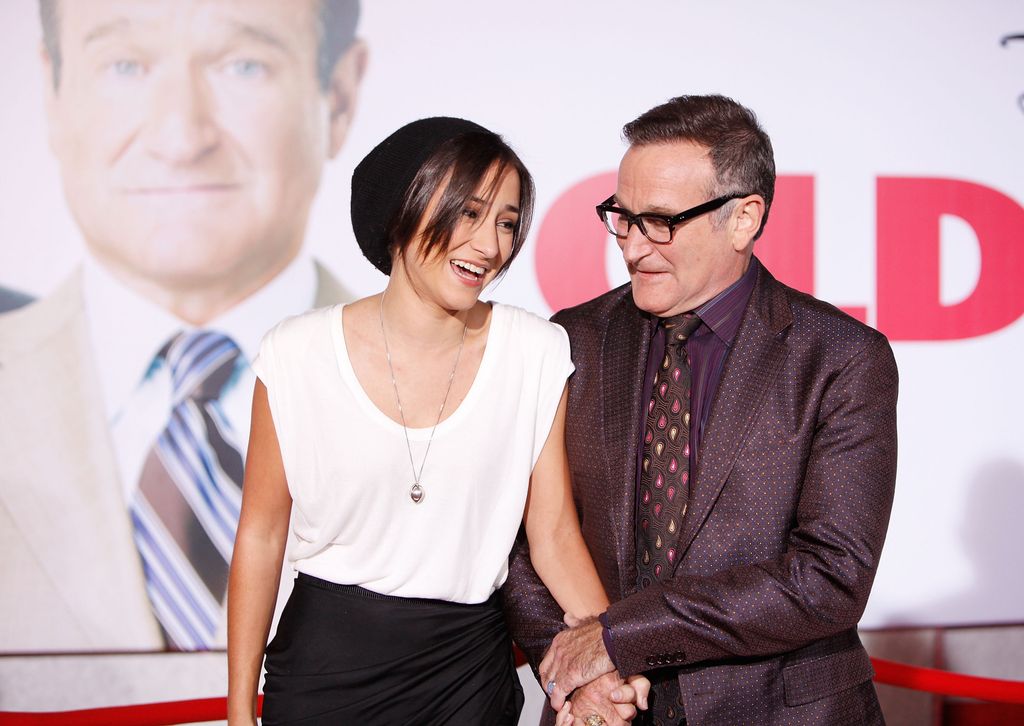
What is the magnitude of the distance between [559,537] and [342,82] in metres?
2.05

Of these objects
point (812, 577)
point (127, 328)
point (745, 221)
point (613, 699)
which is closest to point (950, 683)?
point (812, 577)

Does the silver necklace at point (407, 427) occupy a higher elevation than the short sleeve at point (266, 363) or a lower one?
lower

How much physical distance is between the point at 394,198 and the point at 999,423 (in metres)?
2.84

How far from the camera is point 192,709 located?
7.40ft

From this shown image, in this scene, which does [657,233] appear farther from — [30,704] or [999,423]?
[30,704]

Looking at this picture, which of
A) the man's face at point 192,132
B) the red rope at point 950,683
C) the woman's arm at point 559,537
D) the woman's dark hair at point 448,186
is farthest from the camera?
the man's face at point 192,132

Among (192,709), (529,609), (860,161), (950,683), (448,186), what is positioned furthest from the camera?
(860,161)

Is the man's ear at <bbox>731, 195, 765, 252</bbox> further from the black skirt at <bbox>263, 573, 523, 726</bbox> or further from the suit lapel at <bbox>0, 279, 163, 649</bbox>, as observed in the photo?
the suit lapel at <bbox>0, 279, 163, 649</bbox>

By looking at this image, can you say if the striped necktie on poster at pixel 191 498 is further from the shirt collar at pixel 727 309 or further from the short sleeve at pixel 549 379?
the shirt collar at pixel 727 309

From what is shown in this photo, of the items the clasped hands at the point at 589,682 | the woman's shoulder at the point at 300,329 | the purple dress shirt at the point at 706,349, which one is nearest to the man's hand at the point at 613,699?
the clasped hands at the point at 589,682

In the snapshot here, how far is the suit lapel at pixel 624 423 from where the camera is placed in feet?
5.72

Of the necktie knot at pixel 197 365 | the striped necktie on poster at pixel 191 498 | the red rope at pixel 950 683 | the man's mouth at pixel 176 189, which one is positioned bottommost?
the red rope at pixel 950 683

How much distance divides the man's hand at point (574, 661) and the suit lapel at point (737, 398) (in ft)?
0.73

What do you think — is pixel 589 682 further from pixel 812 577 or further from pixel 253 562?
pixel 253 562
